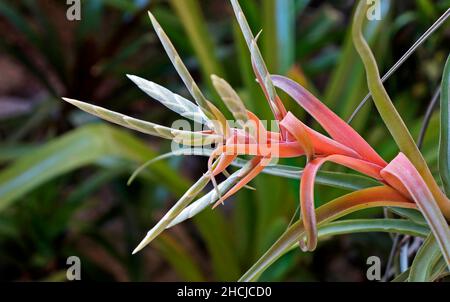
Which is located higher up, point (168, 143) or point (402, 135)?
point (168, 143)

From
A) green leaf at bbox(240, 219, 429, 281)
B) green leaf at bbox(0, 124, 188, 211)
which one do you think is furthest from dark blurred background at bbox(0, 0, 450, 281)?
green leaf at bbox(240, 219, 429, 281)

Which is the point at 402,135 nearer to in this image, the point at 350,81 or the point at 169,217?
the point at 169,217

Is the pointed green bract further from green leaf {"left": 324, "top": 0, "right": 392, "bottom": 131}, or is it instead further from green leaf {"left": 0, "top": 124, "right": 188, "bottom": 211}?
green leaf {"left": 324, "top": 0, "right": 392, "bottom": 131}

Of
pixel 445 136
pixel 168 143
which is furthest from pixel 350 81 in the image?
pixel 445 136

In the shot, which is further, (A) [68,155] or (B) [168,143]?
(B) [168,143]

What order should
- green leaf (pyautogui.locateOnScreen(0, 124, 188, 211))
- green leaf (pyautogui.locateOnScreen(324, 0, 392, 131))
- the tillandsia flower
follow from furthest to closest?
green leaf (pyautogui.locateOnScreen(324, 0, 392, 131)) < green leaf (pyautogui.locateOnScreen(0, 124, 188, 211)) < the tillandsia flower
